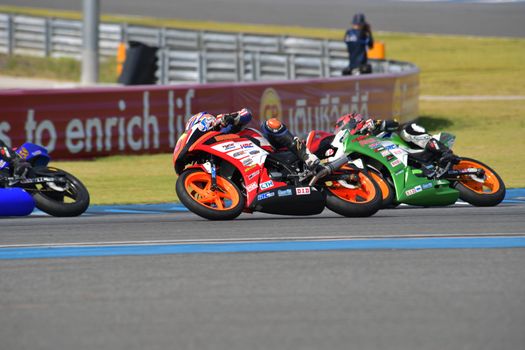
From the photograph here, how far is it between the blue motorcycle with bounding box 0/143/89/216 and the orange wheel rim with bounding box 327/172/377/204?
2438 millimetres

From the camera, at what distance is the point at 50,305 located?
6.88 metres

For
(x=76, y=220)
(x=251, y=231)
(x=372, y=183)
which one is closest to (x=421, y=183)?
(x=372, y=183)

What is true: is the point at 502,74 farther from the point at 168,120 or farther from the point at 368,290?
the point at 368,290

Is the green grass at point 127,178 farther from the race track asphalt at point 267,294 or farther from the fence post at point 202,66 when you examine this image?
the fence post at point 202,66

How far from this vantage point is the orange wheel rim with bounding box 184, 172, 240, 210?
415 inches

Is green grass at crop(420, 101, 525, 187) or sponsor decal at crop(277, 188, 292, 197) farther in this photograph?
green grass at crop(420, 101, 525, 187)

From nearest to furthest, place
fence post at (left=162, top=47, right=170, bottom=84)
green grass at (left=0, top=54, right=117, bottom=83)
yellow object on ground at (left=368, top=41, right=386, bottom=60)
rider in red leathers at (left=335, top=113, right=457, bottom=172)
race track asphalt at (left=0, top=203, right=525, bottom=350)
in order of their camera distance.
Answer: race track asphalt at (left=0, top=203, right=525, bottom=350), rider in red leathers at (left=335, top=113, right=457, bottom=172), fence post at (left=162, top=47, right=170, bottom=84), yellow object on ground at (left=368, top=41, right=386, bottom=60), green grass at (left=0, top=54, right=117, bottom=83)

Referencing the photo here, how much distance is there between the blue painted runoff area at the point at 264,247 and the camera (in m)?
8.74

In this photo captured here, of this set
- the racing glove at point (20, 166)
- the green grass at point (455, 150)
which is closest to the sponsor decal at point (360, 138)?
the green grass at point (455, 150)

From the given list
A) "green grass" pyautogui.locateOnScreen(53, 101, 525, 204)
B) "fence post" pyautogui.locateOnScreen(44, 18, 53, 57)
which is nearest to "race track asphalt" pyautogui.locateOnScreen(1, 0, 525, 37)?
"fence post" pyautogui.locateOnScreen(44, 18, 53, 57)

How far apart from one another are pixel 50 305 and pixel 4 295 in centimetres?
50

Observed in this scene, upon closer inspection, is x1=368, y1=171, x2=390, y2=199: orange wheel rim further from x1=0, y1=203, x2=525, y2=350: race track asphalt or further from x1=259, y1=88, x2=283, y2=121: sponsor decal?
x1=259, y1=88, x2=283, y2=121: sponsor decal

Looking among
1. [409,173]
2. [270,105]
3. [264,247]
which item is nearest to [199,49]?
[270,105]

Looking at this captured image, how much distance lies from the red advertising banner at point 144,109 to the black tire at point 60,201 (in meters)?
4.57
